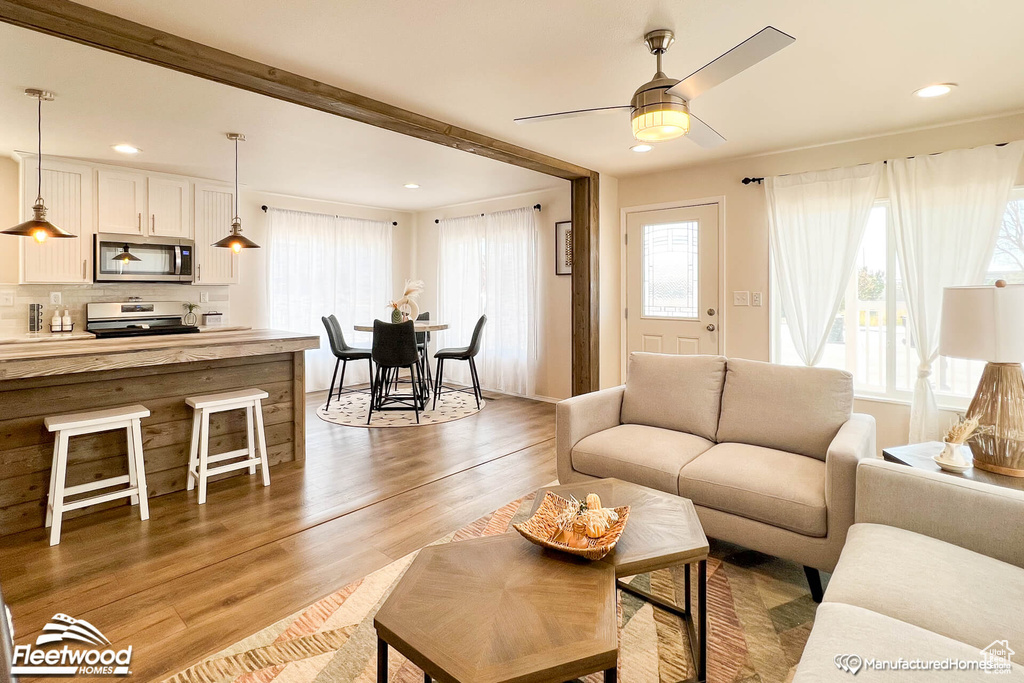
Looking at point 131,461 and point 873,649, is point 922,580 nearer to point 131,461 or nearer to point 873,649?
point 873,649

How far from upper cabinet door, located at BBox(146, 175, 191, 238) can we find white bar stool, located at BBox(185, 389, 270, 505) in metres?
2.61

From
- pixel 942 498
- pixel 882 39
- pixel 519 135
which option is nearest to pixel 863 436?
pixel 942 498

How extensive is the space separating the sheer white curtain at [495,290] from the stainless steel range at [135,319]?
3.08 metres

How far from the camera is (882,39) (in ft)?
7.75

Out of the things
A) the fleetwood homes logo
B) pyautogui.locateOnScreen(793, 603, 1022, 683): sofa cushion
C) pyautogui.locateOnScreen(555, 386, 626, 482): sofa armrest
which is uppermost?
pyautogui.locateOnScreen(555, 386, 626, 482): sofa armrest

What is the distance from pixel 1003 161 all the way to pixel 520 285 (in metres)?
4.26

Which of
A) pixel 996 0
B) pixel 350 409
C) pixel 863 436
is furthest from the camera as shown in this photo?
pixel 350 409

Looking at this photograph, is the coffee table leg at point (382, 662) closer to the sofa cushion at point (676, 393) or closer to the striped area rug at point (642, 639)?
the striped area rug at point (642, 639)

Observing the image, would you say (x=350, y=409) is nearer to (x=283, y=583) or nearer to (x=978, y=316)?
(x=283, y=583)

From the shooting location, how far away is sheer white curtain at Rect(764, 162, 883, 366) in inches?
152

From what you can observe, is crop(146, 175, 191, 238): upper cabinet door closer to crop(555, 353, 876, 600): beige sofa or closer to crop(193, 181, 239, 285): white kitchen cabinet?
crop(193, 181, 239, 285): white kitchen cabinet

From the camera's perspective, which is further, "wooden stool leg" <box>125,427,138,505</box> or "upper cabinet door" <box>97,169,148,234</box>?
"upper cabinet door" <box>97,169,148,234</box>

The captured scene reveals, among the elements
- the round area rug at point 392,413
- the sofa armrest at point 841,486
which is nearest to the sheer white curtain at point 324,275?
the round area rug at point 392,413

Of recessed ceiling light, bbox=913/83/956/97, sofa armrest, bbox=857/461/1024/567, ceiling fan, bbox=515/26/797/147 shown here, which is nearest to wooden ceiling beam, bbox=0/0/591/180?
ceiling fan, bbox=515/26/797/147
